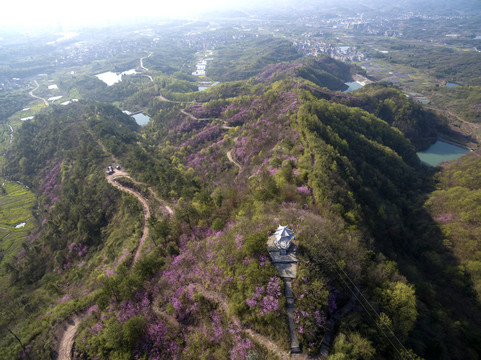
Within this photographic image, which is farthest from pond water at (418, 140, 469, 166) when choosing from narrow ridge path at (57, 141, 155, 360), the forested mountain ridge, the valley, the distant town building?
narrow ridge path at (57, 141, 155, 360)

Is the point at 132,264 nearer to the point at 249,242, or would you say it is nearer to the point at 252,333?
the point at 249,242

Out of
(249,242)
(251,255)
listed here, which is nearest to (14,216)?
(249,242)

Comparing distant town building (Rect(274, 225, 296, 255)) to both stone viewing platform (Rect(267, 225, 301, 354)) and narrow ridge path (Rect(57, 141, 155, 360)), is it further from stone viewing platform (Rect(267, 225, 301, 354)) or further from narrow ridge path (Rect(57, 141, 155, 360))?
narrow ridge path (Rect(57, 141, 155, 360))

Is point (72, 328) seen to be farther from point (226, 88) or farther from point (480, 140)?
point (480, 140)

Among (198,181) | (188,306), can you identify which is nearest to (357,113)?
(198,181)

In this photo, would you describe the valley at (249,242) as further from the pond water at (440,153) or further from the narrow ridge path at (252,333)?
the pond water at (440,153)

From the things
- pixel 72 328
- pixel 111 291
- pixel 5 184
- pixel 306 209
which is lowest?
pixel 5 184
